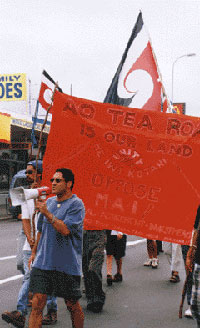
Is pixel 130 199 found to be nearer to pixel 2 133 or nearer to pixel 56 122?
pixel 56 122

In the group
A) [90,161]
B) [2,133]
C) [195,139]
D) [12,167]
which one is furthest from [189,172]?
[12,167]

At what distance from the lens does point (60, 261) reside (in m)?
3.99

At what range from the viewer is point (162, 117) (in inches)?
181

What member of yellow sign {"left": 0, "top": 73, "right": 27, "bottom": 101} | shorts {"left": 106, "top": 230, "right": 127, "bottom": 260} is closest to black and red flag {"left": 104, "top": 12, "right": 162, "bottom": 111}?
shorts {"left": 106, "top": 230, "right": 127, "bottom": 260}

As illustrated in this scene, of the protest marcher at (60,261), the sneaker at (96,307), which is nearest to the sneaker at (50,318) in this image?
the sneaker at (96,307)

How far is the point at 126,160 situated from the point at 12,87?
112ft

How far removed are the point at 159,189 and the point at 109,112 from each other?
0.91 meters

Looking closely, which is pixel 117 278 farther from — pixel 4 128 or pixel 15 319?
pixel 4 128

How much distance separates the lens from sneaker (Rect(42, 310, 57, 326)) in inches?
197

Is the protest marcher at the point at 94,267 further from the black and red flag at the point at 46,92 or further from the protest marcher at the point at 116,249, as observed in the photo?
the black and red flag at the point at 46,92

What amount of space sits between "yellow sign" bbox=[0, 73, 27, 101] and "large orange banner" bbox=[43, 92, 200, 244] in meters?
33.1

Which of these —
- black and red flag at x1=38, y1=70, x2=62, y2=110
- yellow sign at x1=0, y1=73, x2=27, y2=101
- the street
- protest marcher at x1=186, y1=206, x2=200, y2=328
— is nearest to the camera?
protest marcher at x1=186, y1=206, x2=200, y2=328

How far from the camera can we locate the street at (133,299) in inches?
205

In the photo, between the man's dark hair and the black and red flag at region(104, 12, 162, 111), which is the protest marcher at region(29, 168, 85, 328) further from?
the black and red flag at region(104, 12, 162, 111)
